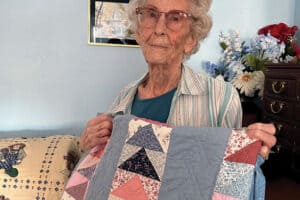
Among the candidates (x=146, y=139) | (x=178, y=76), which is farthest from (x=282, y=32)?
(x=146, y=139)

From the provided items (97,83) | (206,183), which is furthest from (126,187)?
(97,83)

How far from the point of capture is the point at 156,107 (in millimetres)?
948

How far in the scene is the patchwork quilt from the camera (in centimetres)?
64

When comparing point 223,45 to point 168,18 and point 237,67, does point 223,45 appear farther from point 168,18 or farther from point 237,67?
point 168,18

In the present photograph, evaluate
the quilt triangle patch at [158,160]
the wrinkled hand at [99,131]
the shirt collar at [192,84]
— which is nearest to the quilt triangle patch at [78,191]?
the wrinkled hand at [99,131]

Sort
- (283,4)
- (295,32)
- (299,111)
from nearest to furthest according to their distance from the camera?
1. (299,111)
2. (295,32)
3. (283,4)

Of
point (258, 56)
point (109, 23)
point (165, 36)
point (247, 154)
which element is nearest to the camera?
point (247, 154)

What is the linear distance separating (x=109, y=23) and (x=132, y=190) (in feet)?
3.51

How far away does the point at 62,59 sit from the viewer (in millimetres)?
1614

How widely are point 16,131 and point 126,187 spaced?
1.18 meters

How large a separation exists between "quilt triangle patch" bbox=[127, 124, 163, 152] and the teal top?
0.17 meters

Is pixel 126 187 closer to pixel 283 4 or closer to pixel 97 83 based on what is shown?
pixel 97 83

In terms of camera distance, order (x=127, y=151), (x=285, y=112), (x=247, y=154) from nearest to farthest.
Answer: (x=247, y=154) → (x=127, y=151) → (x=285, y=112)

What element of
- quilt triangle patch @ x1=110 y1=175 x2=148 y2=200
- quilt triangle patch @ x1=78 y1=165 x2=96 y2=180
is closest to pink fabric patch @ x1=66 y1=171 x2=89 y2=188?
quilt triangle patch @ x1=78 y1=165 x2=96 y2=180
